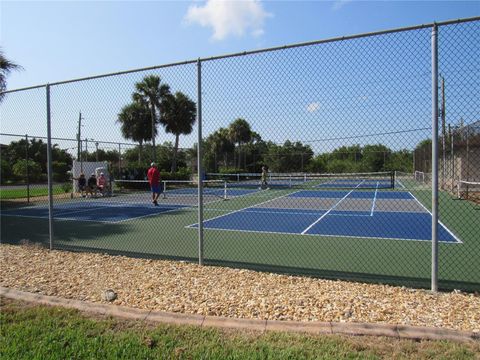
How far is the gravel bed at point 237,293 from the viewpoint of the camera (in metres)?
4.09

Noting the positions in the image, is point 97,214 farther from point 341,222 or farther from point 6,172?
point 6,172

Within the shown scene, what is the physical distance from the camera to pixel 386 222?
1168cm

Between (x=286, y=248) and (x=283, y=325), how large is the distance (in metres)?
3.97

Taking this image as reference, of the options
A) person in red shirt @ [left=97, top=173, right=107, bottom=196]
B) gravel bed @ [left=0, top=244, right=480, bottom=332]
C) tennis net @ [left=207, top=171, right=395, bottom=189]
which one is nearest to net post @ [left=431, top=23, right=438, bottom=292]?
gravel bed @ [left=0, top=244, right=480, bottom=332]

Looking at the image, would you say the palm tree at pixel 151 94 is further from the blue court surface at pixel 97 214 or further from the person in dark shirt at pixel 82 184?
the blue court surface at pixel 97 214

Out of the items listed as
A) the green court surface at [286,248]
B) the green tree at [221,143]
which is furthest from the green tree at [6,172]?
the green court surface at [286,248]

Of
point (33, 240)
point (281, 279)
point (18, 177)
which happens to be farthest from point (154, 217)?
point (18, 177)

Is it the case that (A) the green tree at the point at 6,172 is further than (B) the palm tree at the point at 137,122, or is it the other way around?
(A) the green tree at the point at 6,172

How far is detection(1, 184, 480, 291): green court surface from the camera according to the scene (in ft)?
19.5

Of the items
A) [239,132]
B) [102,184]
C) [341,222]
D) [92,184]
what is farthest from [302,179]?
[239,132]

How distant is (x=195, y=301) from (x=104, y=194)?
19101 mm

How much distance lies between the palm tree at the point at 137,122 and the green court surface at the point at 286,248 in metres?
19.3

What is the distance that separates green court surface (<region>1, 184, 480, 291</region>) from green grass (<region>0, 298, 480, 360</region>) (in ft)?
7.10

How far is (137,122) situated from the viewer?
30453 millimetres
